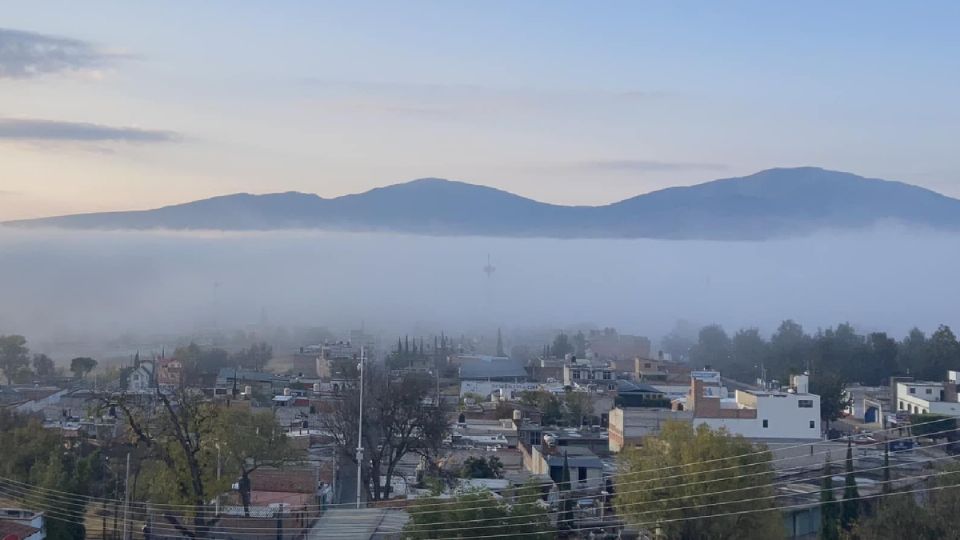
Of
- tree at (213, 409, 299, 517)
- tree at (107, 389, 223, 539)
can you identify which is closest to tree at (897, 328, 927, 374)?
tree at (213, 409, 299, 517)

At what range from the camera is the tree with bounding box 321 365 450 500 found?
20781 millimetres

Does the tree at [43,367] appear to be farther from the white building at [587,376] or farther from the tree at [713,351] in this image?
the tree at [713,351]

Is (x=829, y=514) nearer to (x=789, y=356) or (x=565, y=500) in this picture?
(x=565, y=500)

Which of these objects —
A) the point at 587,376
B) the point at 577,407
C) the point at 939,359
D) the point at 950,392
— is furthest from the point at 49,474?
the point at 939,359

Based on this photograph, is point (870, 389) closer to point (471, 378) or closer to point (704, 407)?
point (471, 378)

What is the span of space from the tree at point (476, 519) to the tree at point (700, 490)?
1776 millimetres

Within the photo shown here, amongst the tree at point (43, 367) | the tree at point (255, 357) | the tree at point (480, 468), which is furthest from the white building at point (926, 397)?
the tree at point (43, 367)

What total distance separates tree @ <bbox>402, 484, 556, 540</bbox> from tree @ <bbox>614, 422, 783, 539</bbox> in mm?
1776

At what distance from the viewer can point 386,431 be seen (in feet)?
70.3

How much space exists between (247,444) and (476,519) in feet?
A: 17.0

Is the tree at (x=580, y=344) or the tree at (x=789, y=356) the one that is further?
the tree at (x=580, y=344)

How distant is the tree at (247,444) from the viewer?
688 inches

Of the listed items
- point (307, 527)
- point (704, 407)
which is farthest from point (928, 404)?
point (307, 527)

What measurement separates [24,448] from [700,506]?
1094 centimetres
